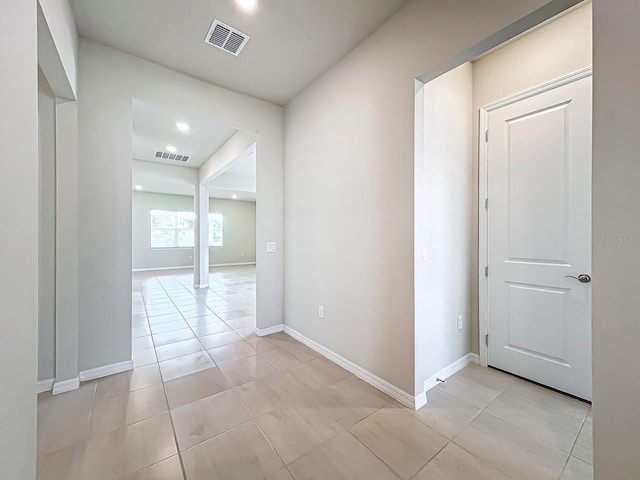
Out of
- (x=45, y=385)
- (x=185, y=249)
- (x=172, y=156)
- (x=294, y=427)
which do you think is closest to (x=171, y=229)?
(x=185, y=249)

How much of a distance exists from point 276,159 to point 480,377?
3.25 meters

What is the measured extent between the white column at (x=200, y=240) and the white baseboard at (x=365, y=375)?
13.8 feet

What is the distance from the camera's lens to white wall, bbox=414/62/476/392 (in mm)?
1915

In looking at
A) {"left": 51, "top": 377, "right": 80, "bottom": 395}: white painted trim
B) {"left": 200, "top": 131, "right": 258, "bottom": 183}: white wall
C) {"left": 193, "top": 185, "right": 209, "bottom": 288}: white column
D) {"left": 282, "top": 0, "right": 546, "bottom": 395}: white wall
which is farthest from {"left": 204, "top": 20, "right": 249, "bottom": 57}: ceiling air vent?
{"left": 193, "top": 185, "right": 209, "bottom": 288}: white column

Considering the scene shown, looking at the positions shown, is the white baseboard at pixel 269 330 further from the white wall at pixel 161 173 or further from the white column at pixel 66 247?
the white wall at pixel 161 173

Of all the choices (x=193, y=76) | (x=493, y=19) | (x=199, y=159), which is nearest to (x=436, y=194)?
(x=493, y=19)

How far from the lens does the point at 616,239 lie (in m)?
0.98

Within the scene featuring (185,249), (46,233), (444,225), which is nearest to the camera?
(46,233)

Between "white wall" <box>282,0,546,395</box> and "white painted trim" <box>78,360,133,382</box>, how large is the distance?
1.72 meters

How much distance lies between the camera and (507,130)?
7.42ft

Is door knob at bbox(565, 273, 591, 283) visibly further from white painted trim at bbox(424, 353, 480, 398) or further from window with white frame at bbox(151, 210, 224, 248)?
window with white frame at bbox(151, 210, 224, 248)

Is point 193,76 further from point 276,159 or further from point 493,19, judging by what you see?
point 493,19

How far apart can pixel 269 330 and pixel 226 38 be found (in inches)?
123

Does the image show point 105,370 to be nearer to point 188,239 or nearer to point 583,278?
→ point 583,278
